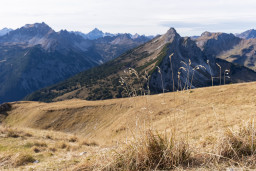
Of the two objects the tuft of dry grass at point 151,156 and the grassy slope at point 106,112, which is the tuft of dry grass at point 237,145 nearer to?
the tuft of dry grass at point 151,156

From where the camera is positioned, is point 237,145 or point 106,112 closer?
point 237,145

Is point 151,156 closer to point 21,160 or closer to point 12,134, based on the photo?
point 21,160

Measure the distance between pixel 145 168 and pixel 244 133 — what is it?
9.06 feet

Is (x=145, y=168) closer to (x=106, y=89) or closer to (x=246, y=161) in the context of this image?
(x=246, y=161)

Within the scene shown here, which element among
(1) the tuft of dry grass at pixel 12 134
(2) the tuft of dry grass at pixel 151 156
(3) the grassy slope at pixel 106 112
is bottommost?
(3) the grassy slope at pixel 106 112

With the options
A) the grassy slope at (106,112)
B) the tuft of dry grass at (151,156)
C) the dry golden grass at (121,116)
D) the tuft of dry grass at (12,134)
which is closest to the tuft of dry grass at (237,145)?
the tuft of dry grass at (151,156)

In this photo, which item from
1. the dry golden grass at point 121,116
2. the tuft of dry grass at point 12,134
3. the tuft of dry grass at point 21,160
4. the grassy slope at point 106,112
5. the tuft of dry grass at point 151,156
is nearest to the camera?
the tuft of dry grass at point 151,156

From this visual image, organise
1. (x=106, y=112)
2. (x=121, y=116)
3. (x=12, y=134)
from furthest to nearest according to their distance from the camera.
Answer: (x=106, y=112)
(x=121, y=116)
(x=12, y=134)

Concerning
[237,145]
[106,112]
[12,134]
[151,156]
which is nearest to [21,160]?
[151,156]

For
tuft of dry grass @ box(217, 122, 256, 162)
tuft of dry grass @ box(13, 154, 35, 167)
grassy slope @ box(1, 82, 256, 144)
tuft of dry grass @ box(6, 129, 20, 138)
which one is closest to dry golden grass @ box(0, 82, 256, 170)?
grassy slope @ box(1, 82, 256, 144)

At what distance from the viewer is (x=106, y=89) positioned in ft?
486

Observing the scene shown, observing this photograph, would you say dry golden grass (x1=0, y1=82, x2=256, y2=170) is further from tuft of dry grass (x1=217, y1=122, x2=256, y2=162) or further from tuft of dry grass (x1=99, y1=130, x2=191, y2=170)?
tuft of dry grass (x1=99, y1=130, x2=191, y2=170)

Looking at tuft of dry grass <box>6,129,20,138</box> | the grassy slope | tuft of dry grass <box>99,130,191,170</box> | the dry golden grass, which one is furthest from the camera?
the grassy slope

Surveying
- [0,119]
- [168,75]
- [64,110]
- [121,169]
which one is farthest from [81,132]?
[168,75]
